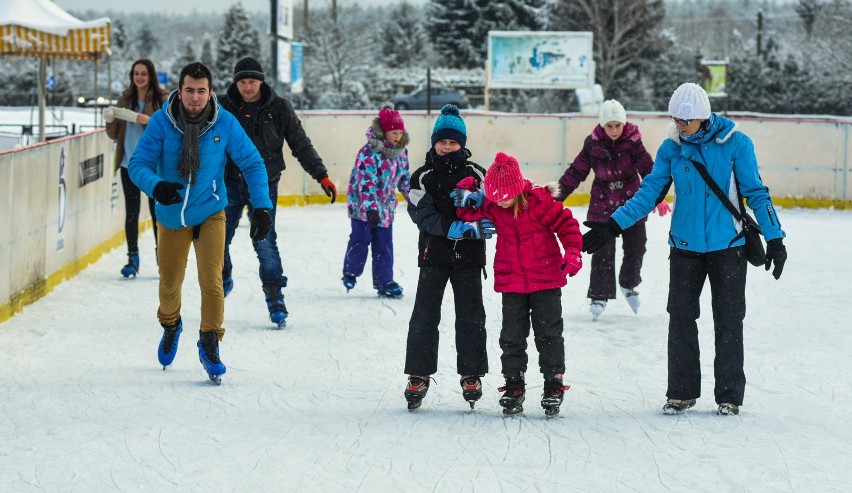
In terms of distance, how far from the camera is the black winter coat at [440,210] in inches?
203

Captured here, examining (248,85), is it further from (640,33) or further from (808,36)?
(808,36)

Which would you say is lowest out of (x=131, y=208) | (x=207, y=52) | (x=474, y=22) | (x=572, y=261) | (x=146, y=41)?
(x=131, y=208)

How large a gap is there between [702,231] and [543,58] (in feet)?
70.5

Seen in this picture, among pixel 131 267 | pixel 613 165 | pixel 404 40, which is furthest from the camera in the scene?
pixel 404 40

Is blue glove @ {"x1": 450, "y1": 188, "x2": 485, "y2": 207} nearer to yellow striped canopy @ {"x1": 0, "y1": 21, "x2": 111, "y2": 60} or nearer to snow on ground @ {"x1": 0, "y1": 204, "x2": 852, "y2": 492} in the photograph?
snow on ground @ {"x1": 0, "y1": 204, "x2": 852, "y2": 492}

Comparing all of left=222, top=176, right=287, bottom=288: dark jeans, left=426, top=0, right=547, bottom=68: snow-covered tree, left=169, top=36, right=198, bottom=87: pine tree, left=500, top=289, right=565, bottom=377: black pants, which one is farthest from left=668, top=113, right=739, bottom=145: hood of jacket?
left=169, top=36, right=198, bottom=87: pine tree

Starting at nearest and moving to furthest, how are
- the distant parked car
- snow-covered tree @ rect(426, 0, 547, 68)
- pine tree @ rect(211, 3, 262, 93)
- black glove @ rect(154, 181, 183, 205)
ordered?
black glove @ rect(154, 181, 183, 205), the distant parked car, snow-covered tree @ rect(426, 0, 547, 68), pine tree @ rect(211, 3, 262, 93)

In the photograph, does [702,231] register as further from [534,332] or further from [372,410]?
[372,410]

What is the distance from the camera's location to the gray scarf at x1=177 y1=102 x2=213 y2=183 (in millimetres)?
5453

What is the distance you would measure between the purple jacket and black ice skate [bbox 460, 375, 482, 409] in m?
2.73

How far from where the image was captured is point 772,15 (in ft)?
440

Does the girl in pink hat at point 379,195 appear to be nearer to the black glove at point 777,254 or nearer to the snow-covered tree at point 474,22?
the black glove at point 777,254

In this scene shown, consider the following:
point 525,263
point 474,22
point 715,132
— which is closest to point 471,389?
point 525,263

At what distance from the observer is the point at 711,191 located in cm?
514
